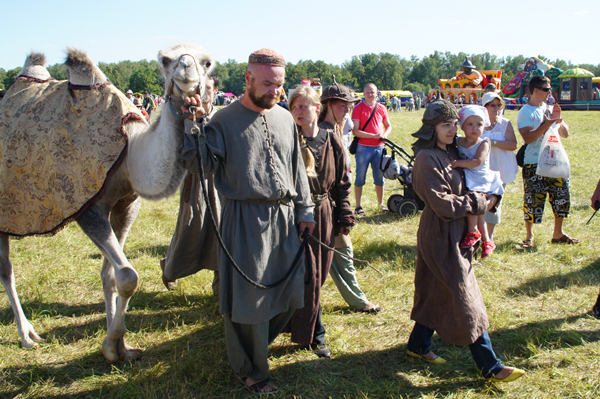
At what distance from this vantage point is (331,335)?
3.60 metres

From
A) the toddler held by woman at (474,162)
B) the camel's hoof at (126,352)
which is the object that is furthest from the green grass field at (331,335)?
the toddler held by woman at (474,162)

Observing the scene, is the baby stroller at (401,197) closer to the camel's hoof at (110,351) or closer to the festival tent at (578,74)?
the camel's hoof at (110,351)

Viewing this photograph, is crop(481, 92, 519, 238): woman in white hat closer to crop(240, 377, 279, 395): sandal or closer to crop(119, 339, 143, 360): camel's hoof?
crop(240, 377, 279, 395): sandal

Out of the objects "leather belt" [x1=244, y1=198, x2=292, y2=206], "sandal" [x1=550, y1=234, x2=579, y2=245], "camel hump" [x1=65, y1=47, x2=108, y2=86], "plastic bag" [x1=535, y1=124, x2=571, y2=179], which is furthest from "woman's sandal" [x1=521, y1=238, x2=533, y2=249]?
"camel hump" [x1=65, y1=47, x2=108, y2=86]

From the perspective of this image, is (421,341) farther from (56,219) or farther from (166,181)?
(56,219)

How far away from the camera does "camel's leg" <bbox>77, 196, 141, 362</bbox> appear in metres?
3.00

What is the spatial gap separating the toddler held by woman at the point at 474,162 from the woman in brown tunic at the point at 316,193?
921 mm

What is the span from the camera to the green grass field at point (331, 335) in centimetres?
292

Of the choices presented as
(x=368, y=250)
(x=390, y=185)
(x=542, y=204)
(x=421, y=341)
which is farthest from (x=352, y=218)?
(x=390, y=185)

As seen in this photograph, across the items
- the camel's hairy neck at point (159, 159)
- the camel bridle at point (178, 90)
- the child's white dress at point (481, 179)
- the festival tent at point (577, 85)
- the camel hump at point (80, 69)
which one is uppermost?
the festival tent at point (577, 85)

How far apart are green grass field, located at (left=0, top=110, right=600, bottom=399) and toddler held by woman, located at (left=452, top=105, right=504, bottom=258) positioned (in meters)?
0.97

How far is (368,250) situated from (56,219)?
3583 mm

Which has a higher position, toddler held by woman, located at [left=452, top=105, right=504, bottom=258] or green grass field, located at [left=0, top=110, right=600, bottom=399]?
toddler held by woman, located at [left=452, top=105, right=504, bottom=258]

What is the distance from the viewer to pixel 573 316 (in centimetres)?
380
